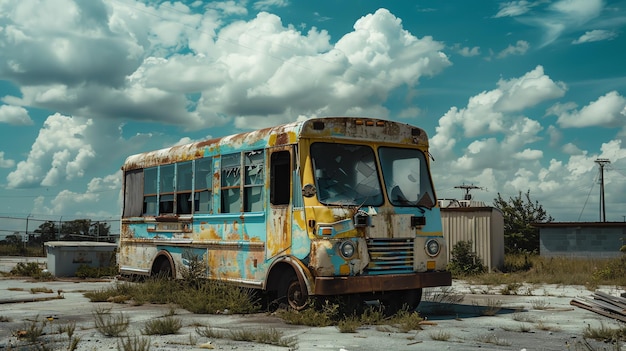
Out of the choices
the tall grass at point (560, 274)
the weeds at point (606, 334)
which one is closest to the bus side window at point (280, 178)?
the weeds at point (606, 334)

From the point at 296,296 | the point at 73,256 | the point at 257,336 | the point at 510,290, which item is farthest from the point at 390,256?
the point at 73,256

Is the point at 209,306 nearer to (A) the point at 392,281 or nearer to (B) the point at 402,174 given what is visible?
(A) the point at 392,281

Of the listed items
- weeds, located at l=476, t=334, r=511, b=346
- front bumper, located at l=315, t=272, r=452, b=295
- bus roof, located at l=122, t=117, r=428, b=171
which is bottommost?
weeds, located at l=476, t=334, r=511, b=346

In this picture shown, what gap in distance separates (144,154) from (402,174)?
647cm

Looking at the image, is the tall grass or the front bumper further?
the tall grass

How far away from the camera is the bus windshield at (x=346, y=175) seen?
9750 mm

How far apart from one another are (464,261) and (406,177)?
12404 millimetres

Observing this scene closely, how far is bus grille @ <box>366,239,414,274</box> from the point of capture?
9727 millimetres

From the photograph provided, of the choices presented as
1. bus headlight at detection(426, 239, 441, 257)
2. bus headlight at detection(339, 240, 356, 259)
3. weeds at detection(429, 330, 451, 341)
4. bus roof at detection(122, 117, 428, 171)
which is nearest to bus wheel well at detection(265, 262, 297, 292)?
bus headlight at detection(339, 240, 356, 259)

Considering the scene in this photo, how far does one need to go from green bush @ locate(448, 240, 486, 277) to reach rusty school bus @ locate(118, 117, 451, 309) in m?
11.7

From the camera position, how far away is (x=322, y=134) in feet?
32.7

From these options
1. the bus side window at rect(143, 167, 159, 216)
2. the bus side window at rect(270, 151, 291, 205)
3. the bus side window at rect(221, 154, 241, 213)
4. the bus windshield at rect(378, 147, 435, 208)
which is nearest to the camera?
the bus side window at rect(270, 151, 291, 205)

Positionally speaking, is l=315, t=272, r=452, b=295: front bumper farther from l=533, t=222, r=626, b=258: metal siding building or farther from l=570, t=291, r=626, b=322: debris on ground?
l=533, t=222, r=626, b=258: metal siding building

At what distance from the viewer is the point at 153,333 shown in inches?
330
